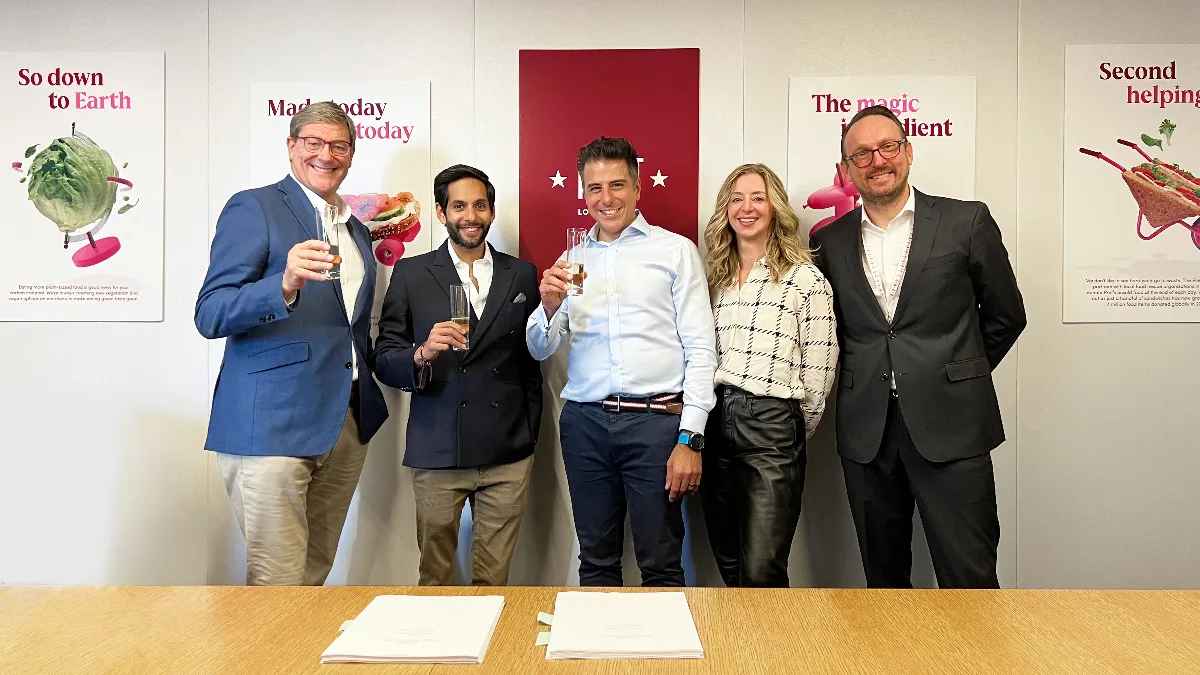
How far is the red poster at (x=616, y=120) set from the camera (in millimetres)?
3307

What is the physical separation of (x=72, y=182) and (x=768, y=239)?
295cm

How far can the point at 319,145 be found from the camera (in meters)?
2.70

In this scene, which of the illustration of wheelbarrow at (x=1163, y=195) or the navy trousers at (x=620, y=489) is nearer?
the navy trousers at (x=620, y=489)

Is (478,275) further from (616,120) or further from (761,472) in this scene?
(761,472)

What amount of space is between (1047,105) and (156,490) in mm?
4156

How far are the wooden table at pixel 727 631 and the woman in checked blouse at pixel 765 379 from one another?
113cm

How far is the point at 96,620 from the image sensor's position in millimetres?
1436

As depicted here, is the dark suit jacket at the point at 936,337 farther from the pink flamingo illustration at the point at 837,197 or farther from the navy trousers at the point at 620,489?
the navy trousers at the point at 620,489

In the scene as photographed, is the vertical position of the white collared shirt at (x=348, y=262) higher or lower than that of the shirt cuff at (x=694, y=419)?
higher

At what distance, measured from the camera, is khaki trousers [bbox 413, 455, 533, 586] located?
2951mm

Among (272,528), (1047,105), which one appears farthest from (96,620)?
(1047,105)

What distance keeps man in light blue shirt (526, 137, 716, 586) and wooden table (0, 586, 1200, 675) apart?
1167 mm

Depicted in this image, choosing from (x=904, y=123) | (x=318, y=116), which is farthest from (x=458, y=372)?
(x=904, y=123)

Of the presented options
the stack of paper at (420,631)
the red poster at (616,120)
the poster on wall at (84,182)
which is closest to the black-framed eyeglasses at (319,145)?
the red poster at (616,120)
